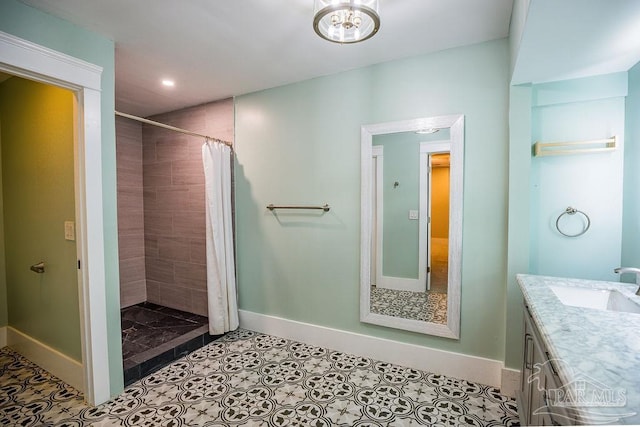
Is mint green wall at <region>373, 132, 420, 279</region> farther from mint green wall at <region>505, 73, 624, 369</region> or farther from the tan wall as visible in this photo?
mint green wall at <region>505, 73, 624, 369</region>

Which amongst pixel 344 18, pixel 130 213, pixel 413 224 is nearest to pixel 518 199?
pixel 413 224

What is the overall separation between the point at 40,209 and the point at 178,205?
124 centimetres

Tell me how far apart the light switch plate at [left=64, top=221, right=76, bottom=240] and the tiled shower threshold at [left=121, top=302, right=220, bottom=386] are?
1.02 m

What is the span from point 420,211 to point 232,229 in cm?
188

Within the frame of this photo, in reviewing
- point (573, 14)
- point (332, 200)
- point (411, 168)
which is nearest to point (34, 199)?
point (332, 200)

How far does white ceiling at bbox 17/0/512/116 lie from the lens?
1.60m

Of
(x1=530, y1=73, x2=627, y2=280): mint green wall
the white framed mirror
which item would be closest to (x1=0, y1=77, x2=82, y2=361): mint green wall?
the white framed mirror

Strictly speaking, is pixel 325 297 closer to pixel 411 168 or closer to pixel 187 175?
pixel 411 168

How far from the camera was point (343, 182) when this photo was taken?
247cm

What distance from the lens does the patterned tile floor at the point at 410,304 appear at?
2.18m

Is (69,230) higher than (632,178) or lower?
lower

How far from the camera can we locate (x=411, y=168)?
2236mm

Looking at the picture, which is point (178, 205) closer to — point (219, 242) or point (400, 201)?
point (219, 242)

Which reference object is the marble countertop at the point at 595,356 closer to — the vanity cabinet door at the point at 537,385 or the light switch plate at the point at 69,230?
the vanity cabinet door at the point at 537,385
